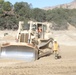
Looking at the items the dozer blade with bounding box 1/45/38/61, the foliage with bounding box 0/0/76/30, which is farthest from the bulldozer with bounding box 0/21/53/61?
the foliage with bounding box 0/0/76/30

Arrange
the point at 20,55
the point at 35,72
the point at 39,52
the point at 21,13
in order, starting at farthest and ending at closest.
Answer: the point at 21,13 < the point at 39,52 < the point at 20,55 < the point at 35,72

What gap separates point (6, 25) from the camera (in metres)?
66.8

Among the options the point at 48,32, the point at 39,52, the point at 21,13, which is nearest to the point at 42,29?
the point at 48,32

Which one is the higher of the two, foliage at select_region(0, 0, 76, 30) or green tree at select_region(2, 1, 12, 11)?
green tree at select_region(2, 1, 12, 11)

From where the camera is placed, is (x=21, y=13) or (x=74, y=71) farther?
(x=21, y=13)

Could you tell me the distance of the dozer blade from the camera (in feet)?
63.0

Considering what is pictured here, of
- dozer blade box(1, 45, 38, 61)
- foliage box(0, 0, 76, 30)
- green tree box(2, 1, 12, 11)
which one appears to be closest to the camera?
dozer blade box(1, 45, 38, 61)

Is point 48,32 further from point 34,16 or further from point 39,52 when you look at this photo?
point 34,16

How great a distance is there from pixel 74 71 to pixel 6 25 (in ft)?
173

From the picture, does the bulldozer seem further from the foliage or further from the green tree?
the green tree

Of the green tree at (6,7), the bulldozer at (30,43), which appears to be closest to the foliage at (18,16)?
the green tree at (6,7)

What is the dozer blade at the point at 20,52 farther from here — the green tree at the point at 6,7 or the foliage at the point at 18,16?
the green tree at the point at 6,7

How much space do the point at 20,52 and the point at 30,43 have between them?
1292mm

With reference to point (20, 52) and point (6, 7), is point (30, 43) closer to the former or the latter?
point (20, 52)
